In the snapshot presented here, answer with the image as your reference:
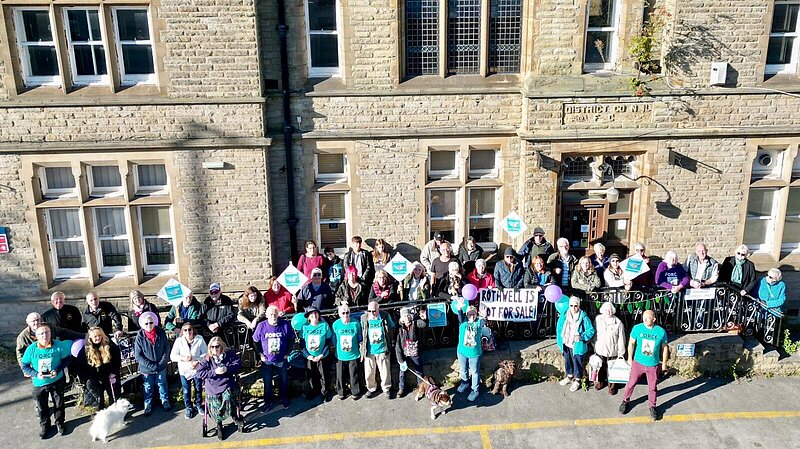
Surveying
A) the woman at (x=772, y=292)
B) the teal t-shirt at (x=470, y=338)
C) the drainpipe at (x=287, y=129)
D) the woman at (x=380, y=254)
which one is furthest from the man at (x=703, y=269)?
the drainpipe at (x=287, y=129)

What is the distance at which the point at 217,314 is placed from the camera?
10.9m

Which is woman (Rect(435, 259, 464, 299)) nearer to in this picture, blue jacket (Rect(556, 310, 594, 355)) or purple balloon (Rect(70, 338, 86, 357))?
blue jacket (Rect(556, 310, 594, 355))

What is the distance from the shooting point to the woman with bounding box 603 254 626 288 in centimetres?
1163

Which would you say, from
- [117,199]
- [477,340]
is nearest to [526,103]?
[477,340]

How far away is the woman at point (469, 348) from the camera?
10.7 metres

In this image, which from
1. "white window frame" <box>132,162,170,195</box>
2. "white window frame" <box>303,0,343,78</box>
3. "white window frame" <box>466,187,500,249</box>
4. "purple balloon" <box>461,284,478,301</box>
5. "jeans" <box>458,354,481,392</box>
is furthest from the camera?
"white window frame" <box>466,187,500,249</box>

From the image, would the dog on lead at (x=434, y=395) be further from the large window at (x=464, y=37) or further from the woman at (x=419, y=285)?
the large window at (x=464, y=37)

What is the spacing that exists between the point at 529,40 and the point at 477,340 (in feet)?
18.1

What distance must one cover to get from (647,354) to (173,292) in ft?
24.3

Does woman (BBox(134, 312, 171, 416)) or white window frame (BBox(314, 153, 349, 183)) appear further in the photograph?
white window frame (BBox(314, 153, 349, 183))

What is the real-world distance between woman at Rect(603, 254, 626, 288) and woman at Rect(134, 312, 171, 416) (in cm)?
708

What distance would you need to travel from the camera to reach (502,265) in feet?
38.3

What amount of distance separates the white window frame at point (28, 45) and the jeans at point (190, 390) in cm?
570

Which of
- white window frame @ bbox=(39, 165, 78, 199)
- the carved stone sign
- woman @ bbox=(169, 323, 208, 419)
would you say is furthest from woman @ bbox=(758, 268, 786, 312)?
white window frame @ bbox=(39, 165, 78, 199)
